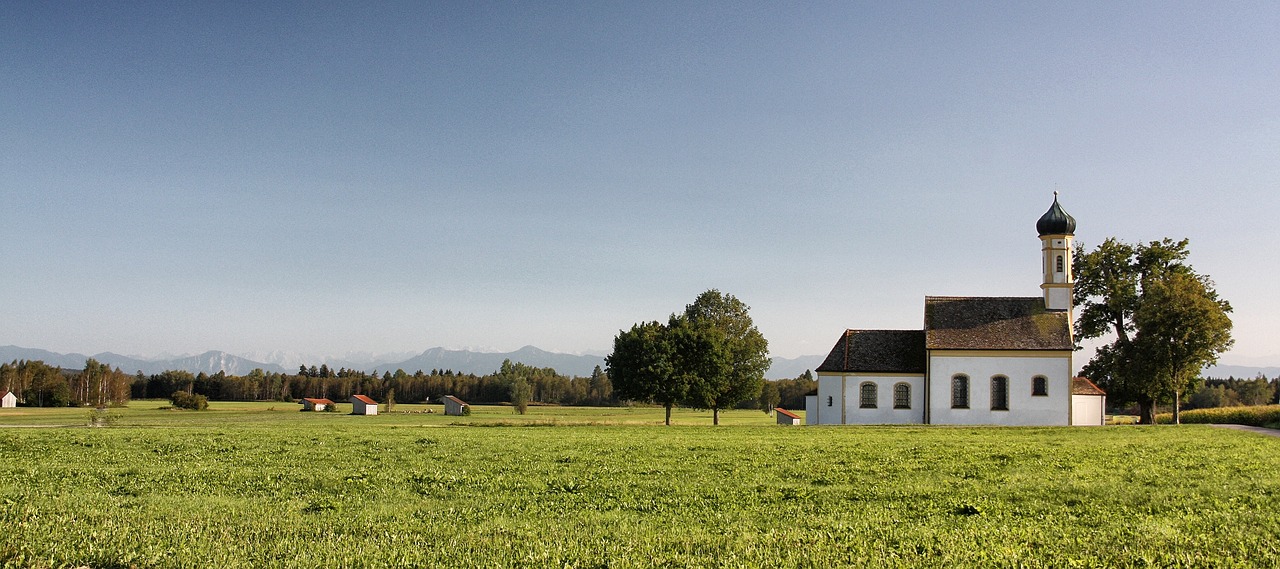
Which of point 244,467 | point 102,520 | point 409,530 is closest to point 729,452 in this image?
point 244,467

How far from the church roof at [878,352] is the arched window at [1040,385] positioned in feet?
21.3

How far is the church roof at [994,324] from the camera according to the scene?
175 ft

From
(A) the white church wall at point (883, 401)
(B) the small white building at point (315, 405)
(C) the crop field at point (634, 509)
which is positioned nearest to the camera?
(C) the crop field at point (634, 509)

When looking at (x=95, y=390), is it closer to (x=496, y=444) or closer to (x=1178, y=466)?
(x=496, y=444)

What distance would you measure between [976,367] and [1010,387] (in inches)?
89.8

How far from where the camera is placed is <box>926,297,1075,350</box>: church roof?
53.3 metres

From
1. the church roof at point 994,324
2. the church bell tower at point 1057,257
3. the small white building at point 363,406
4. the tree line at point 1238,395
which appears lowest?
the small white building at point 363,406

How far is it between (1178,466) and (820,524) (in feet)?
37.8

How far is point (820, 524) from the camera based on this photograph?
10875mm

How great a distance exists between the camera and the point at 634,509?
12391mm

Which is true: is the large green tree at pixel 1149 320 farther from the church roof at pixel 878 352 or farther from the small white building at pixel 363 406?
the small white building at pixel 363 406

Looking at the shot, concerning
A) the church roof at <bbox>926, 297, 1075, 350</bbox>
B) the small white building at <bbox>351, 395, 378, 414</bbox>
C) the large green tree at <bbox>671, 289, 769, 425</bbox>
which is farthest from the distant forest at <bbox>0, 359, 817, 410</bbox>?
the church roof at <bbox>926, 297, 1075, 350</bbox>

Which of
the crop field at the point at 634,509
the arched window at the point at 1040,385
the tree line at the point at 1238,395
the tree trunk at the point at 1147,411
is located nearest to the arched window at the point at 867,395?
the arched window at the point at 1040,385

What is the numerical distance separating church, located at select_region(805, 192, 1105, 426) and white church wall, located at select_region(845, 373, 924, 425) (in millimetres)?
61
